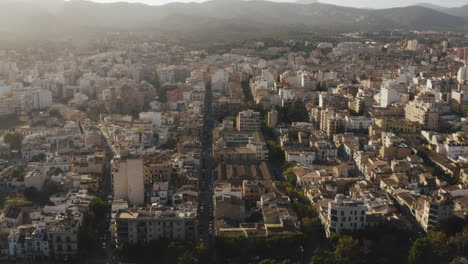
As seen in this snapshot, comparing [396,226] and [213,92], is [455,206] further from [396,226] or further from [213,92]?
[213,92]

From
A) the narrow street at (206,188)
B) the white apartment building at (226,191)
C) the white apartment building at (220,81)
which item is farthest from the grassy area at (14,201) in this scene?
the white apartment building at (220,81)

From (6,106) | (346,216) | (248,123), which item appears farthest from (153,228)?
(6,106)

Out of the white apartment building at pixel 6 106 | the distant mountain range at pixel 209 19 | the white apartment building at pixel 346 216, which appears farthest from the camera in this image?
the distant mountain range at pixel 209 19

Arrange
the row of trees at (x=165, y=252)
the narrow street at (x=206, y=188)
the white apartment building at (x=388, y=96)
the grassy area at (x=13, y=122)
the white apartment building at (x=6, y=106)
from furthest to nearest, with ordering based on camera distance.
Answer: the white apartment building at (x=6, y=106) → the white apartment building at (x=388, y=96) → the grassy area at (x=13, y=122) → the narrow street at (x=206, y=188) → the row of trees at (x=165, y=252)

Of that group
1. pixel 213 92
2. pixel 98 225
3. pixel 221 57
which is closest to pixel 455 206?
pixel 98 225

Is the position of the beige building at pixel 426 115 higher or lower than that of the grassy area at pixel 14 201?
higher

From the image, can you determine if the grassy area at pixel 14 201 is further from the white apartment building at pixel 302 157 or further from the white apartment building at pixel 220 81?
the white apartment building at pixel 220 81

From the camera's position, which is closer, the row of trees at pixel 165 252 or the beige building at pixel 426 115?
the row of trees at pixel 165 252
